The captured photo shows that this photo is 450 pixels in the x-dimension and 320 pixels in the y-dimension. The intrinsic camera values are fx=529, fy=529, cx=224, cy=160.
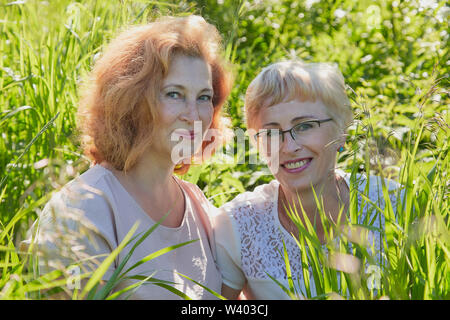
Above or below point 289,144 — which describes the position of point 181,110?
above

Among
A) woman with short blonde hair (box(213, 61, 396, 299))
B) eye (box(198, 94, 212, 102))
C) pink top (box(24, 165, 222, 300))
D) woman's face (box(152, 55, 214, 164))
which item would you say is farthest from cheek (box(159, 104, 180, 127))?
woman with short blonde hair (box(213, 61, 396, 299))

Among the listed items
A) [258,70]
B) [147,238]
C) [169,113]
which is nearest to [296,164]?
[169,113]

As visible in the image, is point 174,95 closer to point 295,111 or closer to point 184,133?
point 184,133

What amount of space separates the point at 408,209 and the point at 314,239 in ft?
0.75

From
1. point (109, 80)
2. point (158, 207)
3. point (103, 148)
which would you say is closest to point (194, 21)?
point (109, 80)

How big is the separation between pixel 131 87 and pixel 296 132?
66 cm

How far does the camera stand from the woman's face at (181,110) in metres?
1.93

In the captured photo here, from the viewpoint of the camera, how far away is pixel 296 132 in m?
2.07

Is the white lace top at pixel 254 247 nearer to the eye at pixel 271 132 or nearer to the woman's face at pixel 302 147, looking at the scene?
the woman's face at pixel 302 147

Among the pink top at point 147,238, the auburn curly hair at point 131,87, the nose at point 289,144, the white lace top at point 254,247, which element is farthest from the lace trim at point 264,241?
the auburn curly hair at point 131,87

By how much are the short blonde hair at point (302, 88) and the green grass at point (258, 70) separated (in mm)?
124

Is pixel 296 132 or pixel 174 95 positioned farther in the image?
pixel 296 132

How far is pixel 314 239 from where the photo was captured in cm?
116
